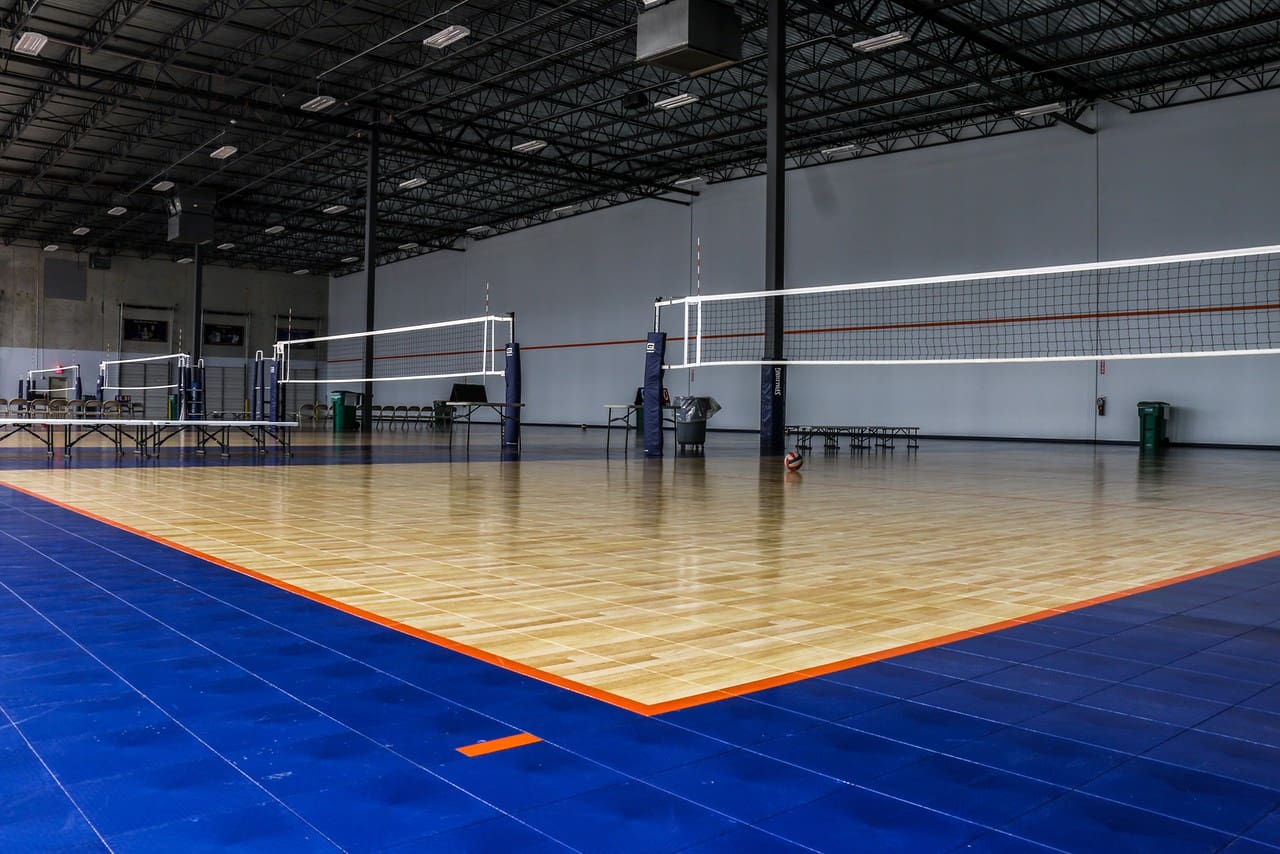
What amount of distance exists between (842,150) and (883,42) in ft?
23.0

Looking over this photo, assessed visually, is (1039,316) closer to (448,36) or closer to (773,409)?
(773,409)

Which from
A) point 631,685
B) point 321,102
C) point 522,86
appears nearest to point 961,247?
point 522,86

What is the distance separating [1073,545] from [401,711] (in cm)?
442

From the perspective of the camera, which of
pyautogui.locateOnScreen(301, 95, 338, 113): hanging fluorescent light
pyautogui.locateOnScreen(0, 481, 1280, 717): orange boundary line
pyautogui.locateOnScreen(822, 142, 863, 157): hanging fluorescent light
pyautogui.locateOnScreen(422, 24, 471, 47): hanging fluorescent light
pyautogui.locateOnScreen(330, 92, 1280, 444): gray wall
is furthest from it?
pyautogui.locateOnScreen(822, 142, 863, 157): hanging fluorescent light

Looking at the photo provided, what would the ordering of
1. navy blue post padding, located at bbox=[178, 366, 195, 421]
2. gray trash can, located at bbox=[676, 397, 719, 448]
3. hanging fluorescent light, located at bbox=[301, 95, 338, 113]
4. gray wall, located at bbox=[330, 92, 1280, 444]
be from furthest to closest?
hanging fluorescent light, located at bbox=[301, 95, 338, 113] < gray wall, located at bbox=[330, 92, 1280, 444] < navy blue post padding, located at bbox=[178, 366, 195, 421] < gray trash can, located at bbox=[676, 397, 719, 448]

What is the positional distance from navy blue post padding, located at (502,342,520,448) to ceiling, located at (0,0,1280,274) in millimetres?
6074

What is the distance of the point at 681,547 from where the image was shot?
5.18m

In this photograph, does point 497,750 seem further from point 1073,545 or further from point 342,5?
point 342,5

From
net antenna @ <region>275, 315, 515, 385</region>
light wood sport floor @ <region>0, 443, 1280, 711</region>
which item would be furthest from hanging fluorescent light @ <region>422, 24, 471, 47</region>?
net antenna @ <region>275, 315, 515, 385</region>

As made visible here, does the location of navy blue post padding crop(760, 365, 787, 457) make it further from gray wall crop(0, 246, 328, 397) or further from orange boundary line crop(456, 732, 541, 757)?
gray wall crop(0, 246, 328, 397)

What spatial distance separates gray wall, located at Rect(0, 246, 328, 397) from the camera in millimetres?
32188

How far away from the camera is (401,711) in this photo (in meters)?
2.38

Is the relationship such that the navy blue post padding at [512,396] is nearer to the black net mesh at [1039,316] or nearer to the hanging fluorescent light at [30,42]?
the black net mesh at [1039,316]

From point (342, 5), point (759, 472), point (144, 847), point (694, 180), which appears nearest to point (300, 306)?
point (694, 180)
